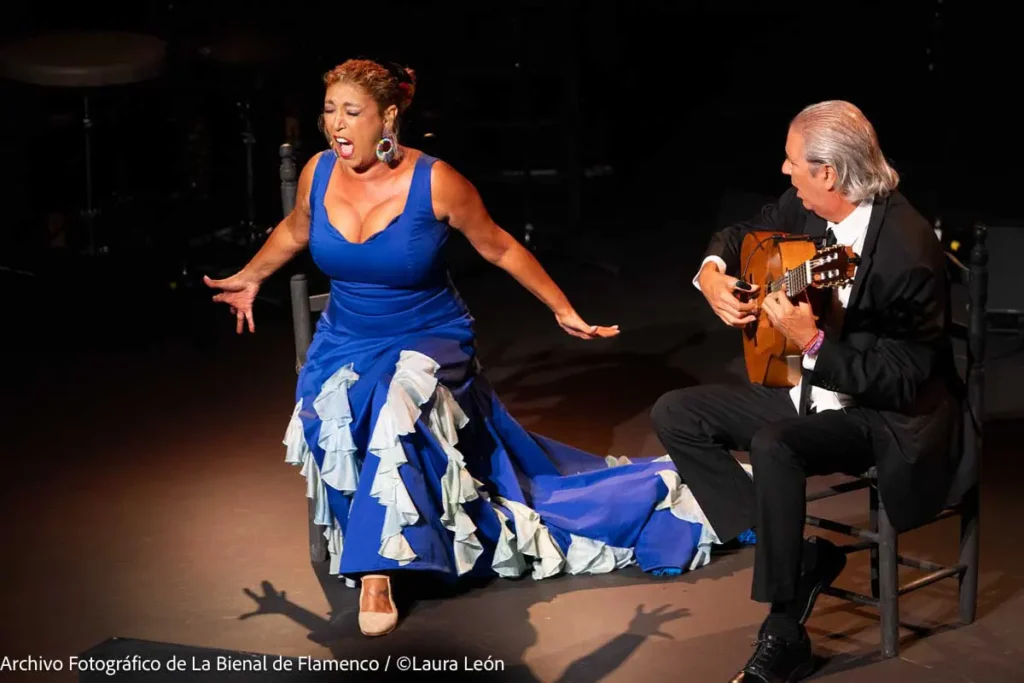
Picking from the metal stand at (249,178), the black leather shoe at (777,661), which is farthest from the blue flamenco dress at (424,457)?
the metal stand at (249,178)

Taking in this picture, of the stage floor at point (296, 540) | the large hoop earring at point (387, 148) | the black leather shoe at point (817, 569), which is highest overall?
the large hoop earring at point (387, 148)

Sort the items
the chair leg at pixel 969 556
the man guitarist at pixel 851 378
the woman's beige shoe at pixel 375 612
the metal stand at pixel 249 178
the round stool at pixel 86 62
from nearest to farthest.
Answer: the man guitarist at pixel 851 378 < the chair leg at pixel 969 556 < the woman's beige shoe at pixel 375 612 < the round stool at pixel 86 62 < the metal stand at pixel 249 178

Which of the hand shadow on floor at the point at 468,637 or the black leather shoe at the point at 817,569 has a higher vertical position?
the black leather shoe at the point at 817,569

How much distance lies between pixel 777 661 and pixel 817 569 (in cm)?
29

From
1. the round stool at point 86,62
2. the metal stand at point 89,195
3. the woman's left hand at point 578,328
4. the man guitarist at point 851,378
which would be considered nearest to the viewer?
the man guitarist at point 851,378

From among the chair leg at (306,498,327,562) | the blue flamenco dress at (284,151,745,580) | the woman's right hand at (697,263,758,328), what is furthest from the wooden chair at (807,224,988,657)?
the chair leg at (306,498,327,562)

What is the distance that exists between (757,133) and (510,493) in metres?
5.84

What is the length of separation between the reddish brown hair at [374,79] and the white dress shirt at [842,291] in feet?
3.98

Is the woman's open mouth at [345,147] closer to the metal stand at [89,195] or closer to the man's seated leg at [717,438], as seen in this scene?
the man's seated leg at [717,438]

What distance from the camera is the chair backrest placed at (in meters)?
3.75

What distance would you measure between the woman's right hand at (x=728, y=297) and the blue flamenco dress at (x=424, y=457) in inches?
28.6

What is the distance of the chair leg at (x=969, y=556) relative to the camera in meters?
3.84

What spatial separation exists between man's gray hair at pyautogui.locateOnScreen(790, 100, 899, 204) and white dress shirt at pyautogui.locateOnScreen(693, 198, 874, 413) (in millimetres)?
41

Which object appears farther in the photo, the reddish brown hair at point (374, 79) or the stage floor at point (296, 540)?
the reddish brown hair at point (374, 79)
